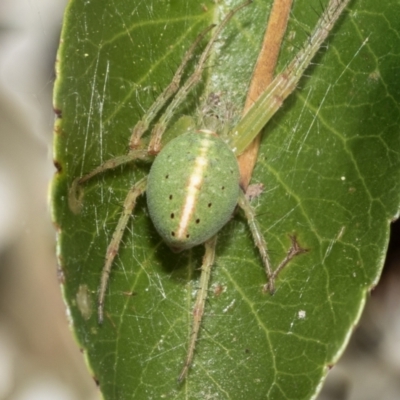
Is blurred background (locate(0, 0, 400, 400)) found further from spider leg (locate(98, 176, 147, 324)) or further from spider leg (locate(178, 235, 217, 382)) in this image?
spider leg (locate(178, 235, 217, 382))

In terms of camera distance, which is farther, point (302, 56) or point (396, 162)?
point (302, 56)

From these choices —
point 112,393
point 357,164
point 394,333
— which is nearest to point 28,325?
point 112,393

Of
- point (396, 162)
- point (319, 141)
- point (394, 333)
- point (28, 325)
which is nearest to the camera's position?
point (396, 162)

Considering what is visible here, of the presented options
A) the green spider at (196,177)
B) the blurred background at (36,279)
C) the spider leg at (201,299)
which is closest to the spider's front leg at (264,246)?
Answer: the green spider at (196,177)

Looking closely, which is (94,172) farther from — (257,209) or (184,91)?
(257,209)

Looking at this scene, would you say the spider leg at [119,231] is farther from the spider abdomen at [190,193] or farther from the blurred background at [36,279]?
the blurred background at [36,279]

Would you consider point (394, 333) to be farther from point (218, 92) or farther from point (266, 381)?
point (218, 92)
